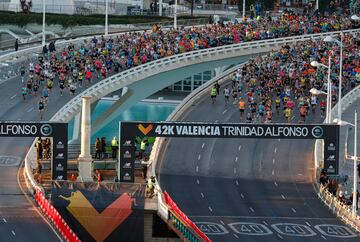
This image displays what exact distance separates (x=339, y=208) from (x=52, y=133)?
1575 cm

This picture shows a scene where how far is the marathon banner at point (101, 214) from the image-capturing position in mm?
86062

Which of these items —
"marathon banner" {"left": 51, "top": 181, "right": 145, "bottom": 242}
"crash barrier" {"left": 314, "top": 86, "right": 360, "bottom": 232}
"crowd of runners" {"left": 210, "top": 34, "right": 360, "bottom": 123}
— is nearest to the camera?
"crash barrier" {"left": 314, "top": 86, "right": 360, "bottom": 232}

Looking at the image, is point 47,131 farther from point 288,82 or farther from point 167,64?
point 167,64

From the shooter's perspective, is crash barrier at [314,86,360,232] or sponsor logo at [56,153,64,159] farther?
sponsor logo at [56,153,64,159]

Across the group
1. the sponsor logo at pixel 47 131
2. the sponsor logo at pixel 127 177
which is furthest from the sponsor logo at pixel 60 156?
the sponsor logo at pixel 127 177

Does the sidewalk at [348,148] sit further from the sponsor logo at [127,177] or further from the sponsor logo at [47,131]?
the sponsor logo at [47,131]

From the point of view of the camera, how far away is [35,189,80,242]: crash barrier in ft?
260

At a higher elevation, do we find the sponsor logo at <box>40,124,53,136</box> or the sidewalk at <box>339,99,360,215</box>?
the sponsor logo at <box>40,124,53,136</box>

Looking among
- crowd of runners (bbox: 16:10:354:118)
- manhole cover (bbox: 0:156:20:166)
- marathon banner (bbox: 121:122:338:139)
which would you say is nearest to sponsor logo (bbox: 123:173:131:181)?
marathon banner (bbox: 121:122:338:139)

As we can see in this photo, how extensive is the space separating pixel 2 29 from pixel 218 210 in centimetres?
8908

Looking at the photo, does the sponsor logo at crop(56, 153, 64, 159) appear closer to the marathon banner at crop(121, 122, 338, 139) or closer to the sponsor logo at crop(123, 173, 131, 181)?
the sponsor logo at crop(123, 173, 131, 181)

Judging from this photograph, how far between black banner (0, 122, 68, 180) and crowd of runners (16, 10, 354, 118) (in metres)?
16.4

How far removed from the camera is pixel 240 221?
85.2 m

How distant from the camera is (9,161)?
9588cm
